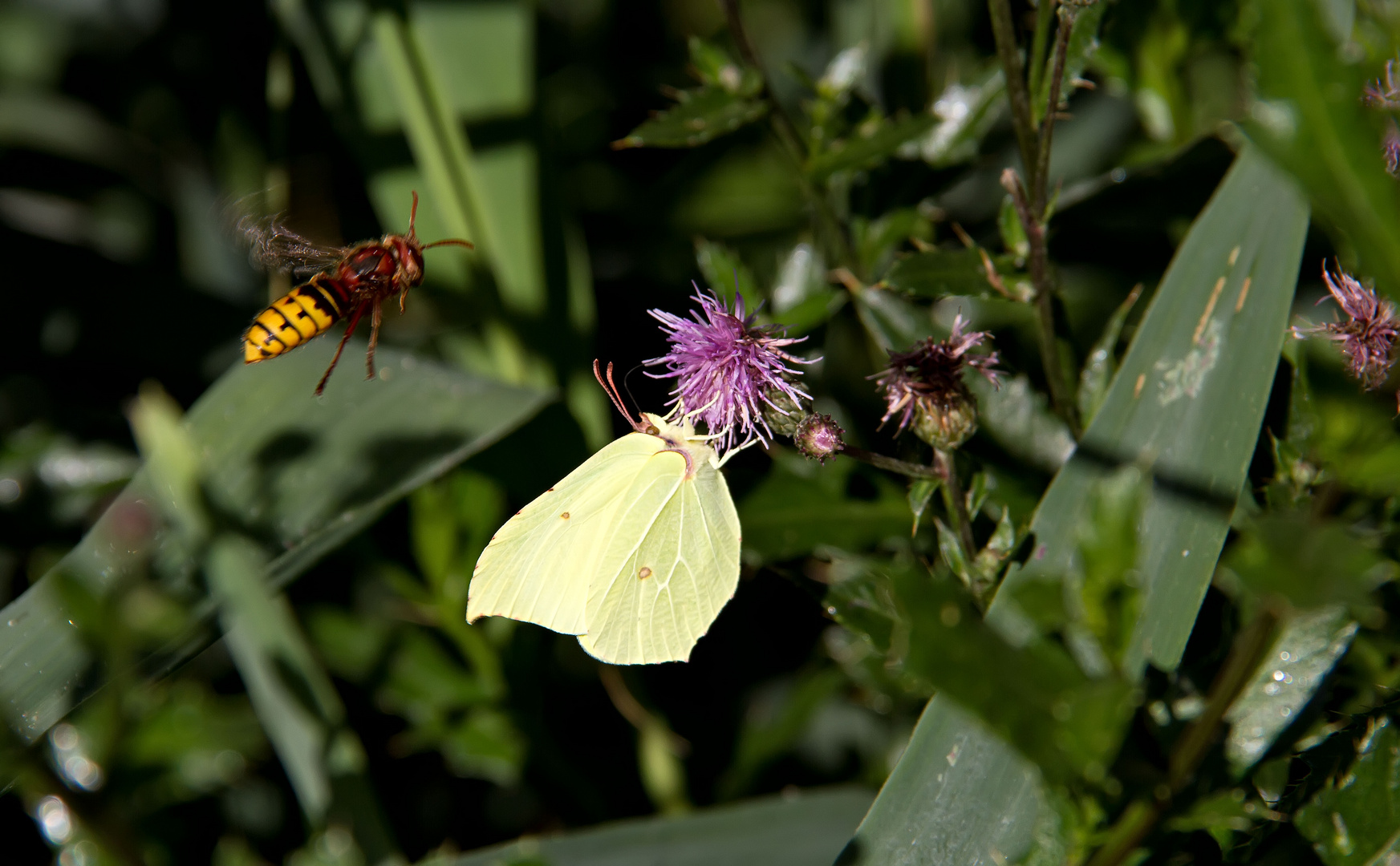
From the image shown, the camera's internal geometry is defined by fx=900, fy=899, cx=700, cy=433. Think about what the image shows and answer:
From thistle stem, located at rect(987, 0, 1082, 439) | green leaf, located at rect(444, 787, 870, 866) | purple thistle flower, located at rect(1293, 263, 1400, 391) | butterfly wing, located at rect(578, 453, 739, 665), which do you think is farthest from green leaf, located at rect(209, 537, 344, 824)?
purple thistle flower, located at rect(1293, 263, 1400, 391)

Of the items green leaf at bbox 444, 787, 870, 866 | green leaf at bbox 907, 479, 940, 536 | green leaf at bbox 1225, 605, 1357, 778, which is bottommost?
green leaf at bbox 444, 787, 870, 866

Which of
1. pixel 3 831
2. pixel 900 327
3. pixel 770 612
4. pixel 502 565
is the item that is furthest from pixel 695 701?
pixel 3 831

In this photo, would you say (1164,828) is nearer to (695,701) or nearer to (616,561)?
(616,561)

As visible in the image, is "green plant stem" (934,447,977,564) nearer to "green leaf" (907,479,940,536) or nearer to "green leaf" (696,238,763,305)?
"green leaf" (907,479,940,536)

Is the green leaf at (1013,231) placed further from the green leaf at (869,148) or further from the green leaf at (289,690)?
the green leaf at (289,690)

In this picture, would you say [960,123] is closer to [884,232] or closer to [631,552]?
[884,232]

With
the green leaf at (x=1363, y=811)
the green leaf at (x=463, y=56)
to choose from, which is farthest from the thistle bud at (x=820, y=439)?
the green leaf at (x=463, y=56)
